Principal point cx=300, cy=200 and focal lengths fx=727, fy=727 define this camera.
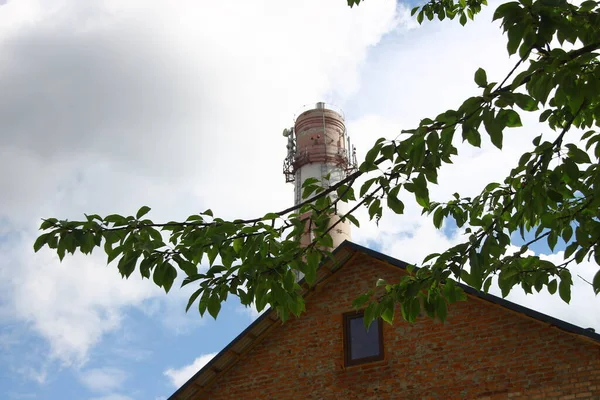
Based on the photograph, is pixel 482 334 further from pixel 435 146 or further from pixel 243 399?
pixel 435 146

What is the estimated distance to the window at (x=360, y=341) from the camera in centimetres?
1256

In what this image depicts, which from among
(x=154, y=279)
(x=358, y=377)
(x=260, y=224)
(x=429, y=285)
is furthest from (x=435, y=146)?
(x=358, y=377)

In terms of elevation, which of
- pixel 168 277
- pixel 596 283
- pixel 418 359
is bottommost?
pixel 596 283

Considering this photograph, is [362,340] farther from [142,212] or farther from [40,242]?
[40,242]

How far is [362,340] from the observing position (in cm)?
1284

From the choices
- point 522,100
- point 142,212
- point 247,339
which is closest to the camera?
point 522,100

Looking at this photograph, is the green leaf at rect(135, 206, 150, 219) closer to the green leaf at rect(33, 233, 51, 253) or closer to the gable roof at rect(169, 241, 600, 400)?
the green leaf at rect(33, 233, 51, 253)

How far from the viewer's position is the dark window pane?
12.6 m

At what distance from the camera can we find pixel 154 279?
4.84m

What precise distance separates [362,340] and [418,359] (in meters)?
1.22

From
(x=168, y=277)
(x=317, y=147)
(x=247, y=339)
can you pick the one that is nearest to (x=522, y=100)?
(x=168, y=277)

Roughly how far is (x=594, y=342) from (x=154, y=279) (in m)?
7.98

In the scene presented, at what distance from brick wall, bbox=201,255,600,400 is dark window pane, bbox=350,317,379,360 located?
0.77 ft

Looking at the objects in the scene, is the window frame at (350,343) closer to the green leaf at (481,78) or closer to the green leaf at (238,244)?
the green leaf at (238,244)
